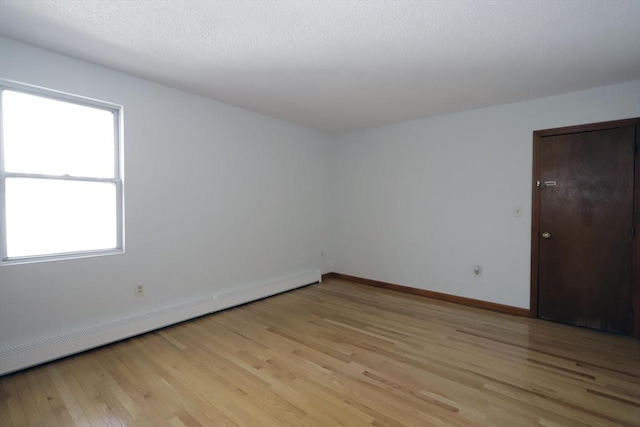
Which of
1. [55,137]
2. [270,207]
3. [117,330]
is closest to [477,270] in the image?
[270,207]

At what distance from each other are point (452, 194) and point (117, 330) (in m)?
4.08

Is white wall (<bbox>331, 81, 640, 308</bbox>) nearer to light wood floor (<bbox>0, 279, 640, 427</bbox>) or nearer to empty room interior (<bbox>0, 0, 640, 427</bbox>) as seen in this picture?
empty room interior (<bbox>0, 0, 640, 427</bbox>)

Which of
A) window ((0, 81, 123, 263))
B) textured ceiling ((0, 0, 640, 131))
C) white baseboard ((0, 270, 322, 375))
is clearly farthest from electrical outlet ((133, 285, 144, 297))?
textured ceiling ((0, 0, 640, 131))

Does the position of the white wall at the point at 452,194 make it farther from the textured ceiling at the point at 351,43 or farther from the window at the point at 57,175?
the window at the point at 57,175

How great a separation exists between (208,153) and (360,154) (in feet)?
7.99

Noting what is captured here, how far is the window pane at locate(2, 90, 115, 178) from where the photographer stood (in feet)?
7.73

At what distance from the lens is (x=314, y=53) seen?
2.39 meters

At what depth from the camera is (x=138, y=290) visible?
2.96 meters

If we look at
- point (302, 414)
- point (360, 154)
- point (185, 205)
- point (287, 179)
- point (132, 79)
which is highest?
A: point (132, 79)

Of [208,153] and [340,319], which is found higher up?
[208,153]

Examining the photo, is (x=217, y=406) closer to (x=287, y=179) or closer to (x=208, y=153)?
(x=208, y=153)

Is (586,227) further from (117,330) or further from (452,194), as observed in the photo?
(117,330)

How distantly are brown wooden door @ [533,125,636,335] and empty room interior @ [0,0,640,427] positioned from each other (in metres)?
0.02

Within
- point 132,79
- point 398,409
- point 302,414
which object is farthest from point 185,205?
point 398,409
